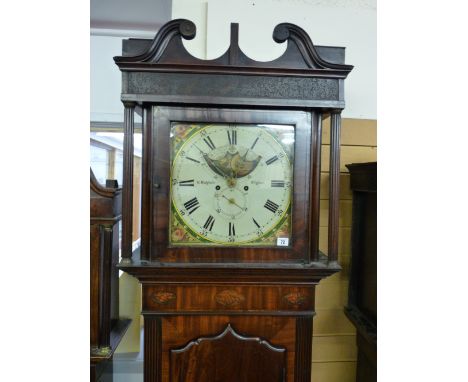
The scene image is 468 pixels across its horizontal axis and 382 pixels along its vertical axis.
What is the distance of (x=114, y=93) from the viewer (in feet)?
4.65

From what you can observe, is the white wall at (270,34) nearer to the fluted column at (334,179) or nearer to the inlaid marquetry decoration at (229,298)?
the fluted column at (334,179)

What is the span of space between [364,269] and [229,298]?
60 cm

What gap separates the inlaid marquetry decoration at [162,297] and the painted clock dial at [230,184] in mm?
159

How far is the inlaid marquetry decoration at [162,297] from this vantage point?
97 cm

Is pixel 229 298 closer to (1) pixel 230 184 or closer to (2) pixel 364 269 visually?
(1) pixel 230 184

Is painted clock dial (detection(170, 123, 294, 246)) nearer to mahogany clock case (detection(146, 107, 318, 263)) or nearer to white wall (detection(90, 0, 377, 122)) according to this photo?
mahogany clock case (detection(146, 107, 318, 263))

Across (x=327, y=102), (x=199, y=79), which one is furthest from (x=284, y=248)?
(x=199, y=79)

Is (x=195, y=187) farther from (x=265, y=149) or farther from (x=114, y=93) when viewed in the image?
(x=114, y=93)

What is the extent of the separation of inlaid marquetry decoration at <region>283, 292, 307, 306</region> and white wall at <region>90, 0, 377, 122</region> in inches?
31.5

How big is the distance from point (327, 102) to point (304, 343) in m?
0.74

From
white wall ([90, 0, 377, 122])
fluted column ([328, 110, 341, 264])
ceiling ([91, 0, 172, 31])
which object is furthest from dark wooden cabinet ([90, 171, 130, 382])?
ceiling ([91, 0, 172, 31])

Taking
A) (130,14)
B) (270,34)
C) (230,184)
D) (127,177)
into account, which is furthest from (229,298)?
(130,14)

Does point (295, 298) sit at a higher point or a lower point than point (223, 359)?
higher

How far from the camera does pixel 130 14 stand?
4.57 feet
